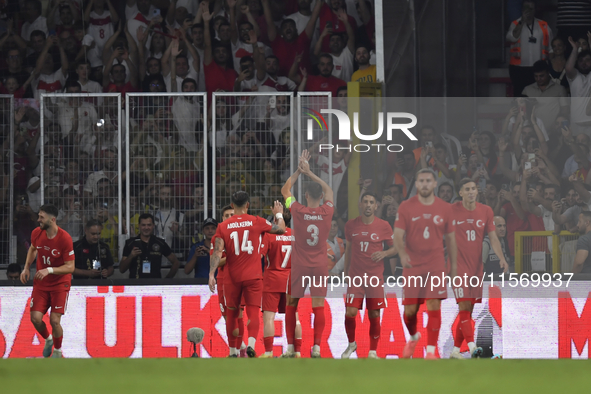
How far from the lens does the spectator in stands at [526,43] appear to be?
1030 centimetres

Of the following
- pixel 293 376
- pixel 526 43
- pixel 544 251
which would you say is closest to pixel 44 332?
pixel 293 376

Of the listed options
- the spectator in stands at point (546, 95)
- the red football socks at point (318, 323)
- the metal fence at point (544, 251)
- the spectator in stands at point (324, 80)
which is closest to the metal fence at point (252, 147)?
the spectator in stands at point (324, 80)

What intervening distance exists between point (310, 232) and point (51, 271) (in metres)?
2.85

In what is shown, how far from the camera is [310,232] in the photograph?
8.64 m

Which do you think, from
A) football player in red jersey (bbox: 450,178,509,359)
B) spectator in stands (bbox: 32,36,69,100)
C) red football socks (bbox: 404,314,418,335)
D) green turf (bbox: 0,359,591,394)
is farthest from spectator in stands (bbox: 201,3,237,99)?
green turf (bbox: 0,359,591,394)

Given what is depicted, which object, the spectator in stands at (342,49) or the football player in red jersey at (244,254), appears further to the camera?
the spectator in stands at (342,49)

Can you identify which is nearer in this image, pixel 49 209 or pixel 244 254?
pixel 244 254

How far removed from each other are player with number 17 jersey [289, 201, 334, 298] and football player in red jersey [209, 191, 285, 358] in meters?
0.28

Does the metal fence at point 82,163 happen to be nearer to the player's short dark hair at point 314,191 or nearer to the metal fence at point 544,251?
the player's short dark hair at point 314,191

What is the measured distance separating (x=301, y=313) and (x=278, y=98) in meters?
2.52

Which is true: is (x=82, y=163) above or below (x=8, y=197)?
above

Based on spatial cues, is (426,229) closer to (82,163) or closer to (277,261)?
(277,261)

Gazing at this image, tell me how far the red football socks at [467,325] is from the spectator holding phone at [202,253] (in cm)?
291

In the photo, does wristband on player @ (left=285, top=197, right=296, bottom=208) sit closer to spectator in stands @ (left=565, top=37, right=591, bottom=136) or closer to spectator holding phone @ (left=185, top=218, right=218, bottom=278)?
spectator holding phone @ (left=185, top=218, right=218, bottom=278)
